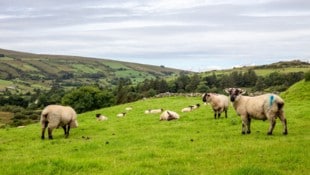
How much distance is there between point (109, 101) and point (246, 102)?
76157 millimetres

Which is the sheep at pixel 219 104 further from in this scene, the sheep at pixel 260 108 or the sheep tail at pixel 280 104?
the sheep tail at pixel 280 104

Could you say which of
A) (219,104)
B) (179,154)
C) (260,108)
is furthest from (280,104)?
(219,104)

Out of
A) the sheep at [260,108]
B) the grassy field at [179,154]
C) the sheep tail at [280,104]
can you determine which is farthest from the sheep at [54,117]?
the sheep tail at [280,104]

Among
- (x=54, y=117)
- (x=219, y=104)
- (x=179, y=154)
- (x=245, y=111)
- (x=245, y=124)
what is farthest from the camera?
(x=219, y=104)

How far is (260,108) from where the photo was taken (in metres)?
23.3

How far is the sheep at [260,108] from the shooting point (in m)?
22.7

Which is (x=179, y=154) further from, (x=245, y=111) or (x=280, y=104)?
(x=245, y=111)

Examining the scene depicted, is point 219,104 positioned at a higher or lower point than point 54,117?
higher

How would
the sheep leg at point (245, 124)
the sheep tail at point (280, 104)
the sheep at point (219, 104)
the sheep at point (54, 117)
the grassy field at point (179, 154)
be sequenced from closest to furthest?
the grassy field at point (179, 154) → the sheep tail at point (280, 104) → the sheep leg at point (245, 124) → the sheep at point (54, 117) → the sheep at point (219, 104)

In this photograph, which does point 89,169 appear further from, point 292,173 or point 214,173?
point 292,173

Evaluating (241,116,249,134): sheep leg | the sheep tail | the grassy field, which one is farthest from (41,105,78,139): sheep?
the sheep tail

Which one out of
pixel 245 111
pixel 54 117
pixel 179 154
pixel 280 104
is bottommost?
pixel 179 154

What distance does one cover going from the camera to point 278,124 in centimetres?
2730

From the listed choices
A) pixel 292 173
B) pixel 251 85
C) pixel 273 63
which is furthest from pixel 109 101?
pixel 273 63
